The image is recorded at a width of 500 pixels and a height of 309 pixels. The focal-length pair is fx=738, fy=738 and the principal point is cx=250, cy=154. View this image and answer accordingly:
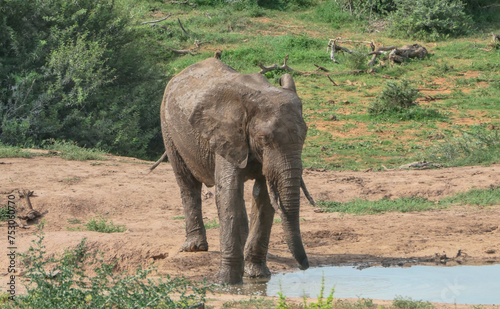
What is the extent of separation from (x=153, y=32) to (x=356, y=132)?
938cm

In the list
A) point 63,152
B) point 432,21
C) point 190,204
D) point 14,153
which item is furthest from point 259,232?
point 432,21

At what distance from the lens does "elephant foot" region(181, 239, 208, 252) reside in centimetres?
788

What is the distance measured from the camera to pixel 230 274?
6715 millimetres

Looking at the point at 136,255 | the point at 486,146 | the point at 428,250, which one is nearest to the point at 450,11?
the point at 486,146

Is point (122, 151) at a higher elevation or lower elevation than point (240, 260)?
lower

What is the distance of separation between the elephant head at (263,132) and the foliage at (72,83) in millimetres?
7118

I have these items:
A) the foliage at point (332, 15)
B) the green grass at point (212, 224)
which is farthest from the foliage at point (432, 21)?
the green grass at point (212, 224)

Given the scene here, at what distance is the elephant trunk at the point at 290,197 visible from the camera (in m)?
6.11

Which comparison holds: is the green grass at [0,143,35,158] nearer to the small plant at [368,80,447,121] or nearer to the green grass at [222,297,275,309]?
the green grass at [222,297,275,309]

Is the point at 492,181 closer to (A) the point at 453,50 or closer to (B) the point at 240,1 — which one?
(A) the point at 453,50

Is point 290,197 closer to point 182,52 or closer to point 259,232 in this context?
point 259,232

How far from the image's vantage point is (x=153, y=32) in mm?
22359

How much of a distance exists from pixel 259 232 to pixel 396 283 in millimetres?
1413

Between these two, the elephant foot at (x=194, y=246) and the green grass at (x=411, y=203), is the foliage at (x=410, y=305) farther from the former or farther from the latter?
the green grass at (x=411, y=203)
